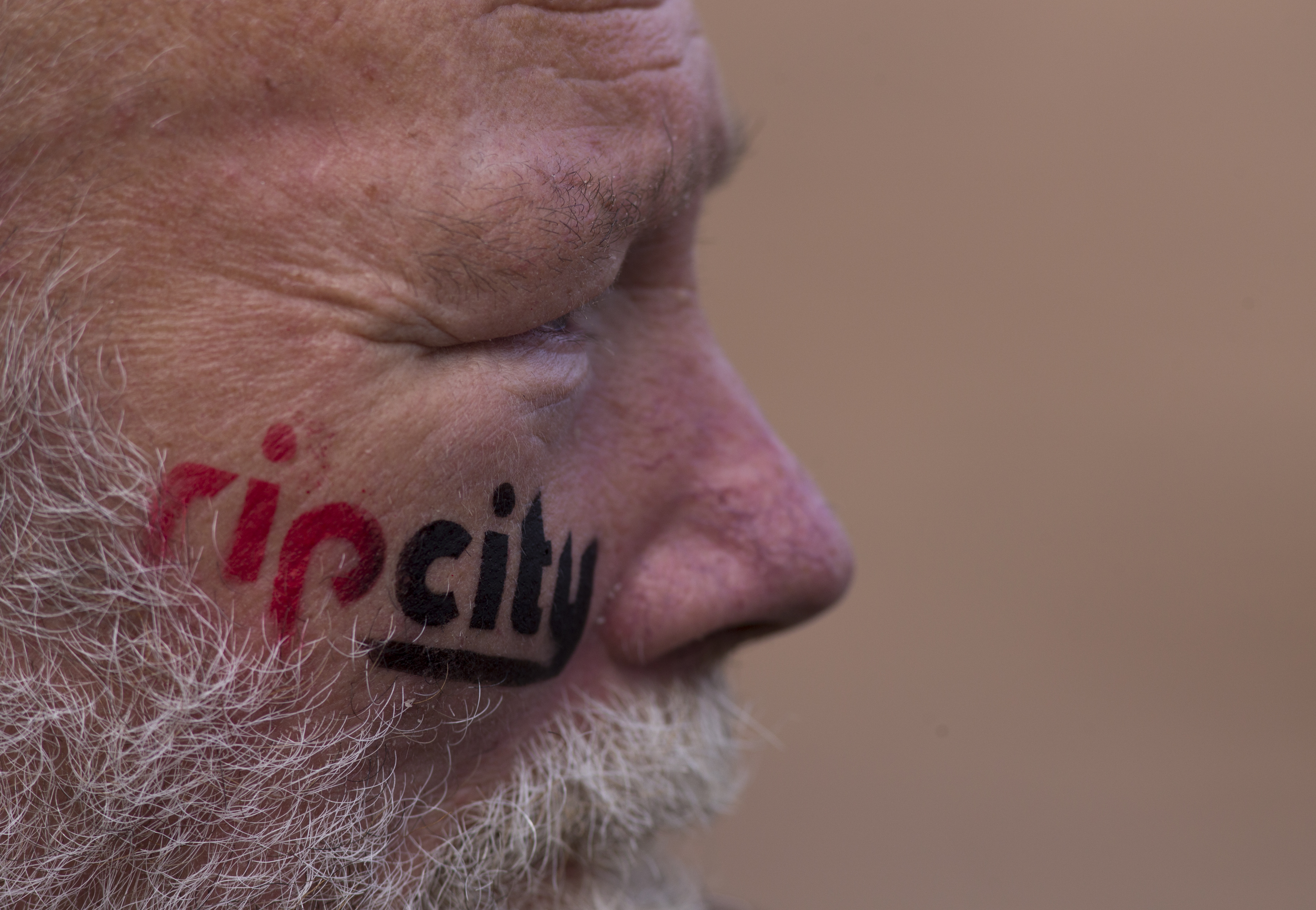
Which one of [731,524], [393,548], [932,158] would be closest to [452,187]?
[393,548]

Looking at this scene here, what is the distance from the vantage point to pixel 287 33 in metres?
0.61

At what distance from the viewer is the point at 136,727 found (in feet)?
2.08

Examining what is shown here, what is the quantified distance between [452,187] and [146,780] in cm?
34

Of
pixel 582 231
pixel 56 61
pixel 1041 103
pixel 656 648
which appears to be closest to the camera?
pixel 56 61

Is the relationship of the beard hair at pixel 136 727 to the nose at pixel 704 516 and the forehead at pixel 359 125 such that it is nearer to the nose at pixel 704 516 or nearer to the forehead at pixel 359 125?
the forehead at pixel 359 125

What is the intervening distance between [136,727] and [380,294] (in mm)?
252

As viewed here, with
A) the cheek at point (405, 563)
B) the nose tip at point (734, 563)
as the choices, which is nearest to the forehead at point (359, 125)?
the cheek at point (405, 563)

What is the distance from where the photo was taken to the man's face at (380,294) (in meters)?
0.60

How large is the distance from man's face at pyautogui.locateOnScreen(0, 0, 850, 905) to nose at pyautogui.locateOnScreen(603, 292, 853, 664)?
52 millimetres

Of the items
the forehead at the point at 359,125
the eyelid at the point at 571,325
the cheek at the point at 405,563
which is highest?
the forehead at the point at 359,125

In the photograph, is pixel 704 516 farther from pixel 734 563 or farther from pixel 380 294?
pixel 380 294

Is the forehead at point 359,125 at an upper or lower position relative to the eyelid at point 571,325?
upper

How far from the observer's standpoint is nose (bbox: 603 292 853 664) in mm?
818

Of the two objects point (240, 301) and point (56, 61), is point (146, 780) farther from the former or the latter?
point (56, 61)
